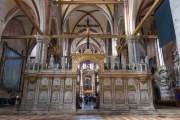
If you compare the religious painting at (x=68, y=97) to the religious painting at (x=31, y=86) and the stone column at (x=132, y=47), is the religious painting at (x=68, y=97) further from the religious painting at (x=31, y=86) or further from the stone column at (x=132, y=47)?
the stone column at (x=132, y=47)

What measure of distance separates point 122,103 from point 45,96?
16.5 ft

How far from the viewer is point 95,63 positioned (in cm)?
1456

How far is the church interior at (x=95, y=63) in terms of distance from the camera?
900 centimetres

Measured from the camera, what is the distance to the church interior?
29.5ft

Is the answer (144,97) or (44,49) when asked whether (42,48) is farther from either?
(144,97)

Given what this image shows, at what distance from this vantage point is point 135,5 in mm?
13102

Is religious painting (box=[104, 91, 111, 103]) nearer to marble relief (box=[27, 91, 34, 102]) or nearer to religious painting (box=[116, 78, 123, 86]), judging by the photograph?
religious painting (box=[116, 78, 123, 86])

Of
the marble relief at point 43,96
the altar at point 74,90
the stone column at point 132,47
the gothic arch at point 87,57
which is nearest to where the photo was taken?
the altar at point 74,90

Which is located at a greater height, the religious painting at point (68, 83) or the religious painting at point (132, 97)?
the religious painting at point (68, 83)

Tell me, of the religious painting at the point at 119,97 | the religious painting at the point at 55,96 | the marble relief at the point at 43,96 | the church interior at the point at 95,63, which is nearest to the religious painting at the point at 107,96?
the church interior at the point at 95,63

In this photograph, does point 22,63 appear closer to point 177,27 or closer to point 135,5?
point 135,5


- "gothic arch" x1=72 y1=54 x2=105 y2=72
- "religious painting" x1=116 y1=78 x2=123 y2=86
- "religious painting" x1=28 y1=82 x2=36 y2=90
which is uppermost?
"gothic arch" x1=72 y1=54 x2=105 y2=72

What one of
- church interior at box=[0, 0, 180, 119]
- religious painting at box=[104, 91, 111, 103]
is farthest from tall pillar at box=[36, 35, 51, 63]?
religious painting at box=[104, 91, 111, 103]

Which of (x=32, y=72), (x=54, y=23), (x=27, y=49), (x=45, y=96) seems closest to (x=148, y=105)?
(x=45, y=96)
